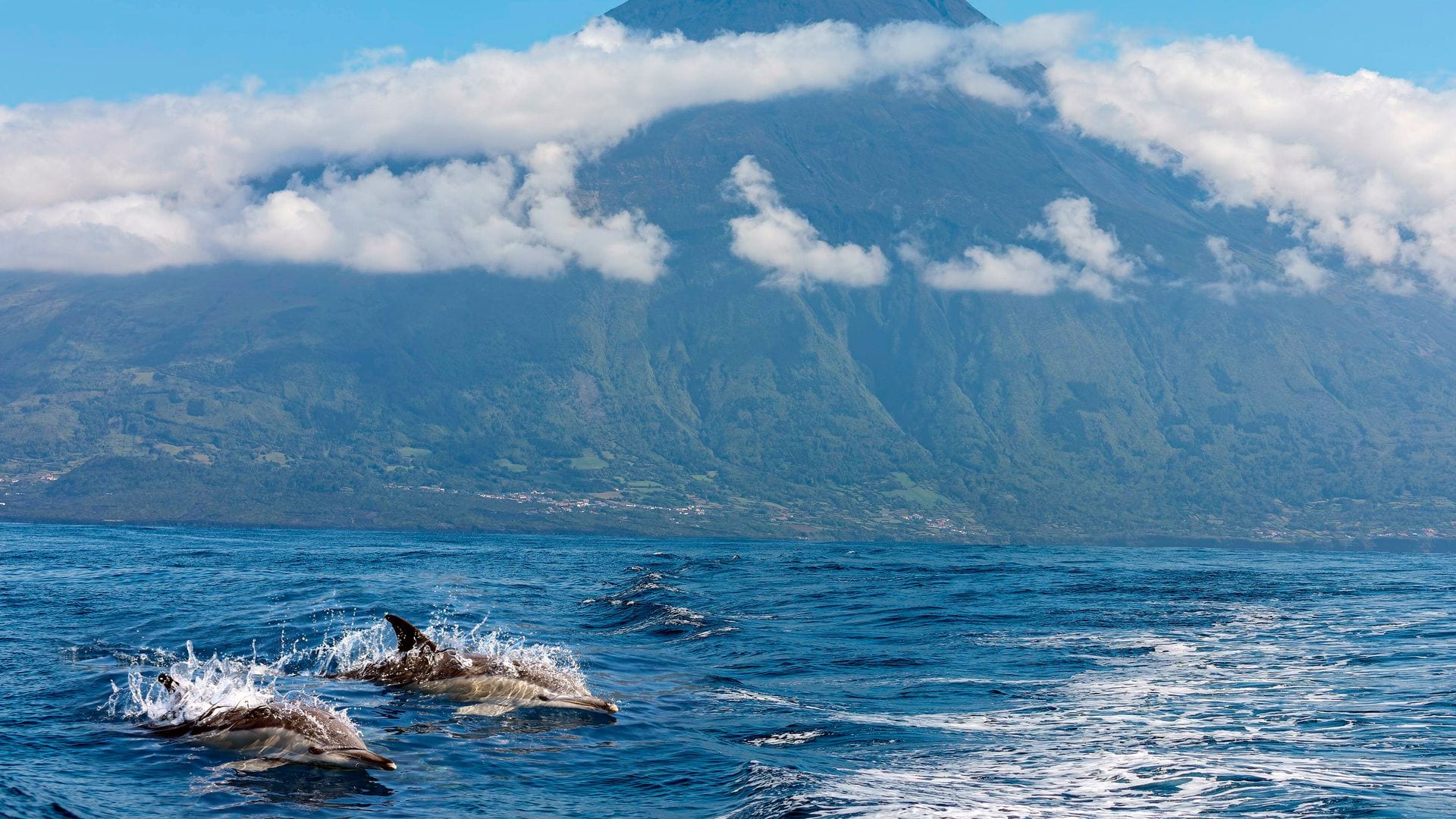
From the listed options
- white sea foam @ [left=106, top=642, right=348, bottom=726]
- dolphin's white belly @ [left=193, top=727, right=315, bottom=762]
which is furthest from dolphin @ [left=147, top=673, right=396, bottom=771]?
white sea foam @ [left=106, top=642, right=348, bottom=726]

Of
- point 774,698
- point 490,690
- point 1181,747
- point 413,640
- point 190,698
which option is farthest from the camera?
point 774,698

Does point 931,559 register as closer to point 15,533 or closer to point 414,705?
point 414,705

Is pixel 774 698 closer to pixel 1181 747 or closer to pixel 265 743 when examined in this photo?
pixel 1181 747

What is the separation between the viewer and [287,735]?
919 inches

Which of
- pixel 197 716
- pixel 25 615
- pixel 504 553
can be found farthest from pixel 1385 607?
pixel 504 553

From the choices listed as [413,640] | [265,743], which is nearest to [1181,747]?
[265,743]

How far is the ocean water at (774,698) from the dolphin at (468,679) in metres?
0.64

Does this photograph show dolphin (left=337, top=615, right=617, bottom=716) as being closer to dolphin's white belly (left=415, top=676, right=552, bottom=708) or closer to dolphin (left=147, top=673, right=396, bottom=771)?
dolphin's white belly (left=415, top=676, right=552, bottom=708)

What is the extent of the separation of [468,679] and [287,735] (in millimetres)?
7875

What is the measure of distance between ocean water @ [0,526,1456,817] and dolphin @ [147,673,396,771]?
0.44m


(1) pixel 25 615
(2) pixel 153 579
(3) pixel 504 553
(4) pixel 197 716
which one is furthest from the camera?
(3) pixel 504 553

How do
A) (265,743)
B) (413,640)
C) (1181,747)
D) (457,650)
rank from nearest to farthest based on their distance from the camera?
(265,743) < (1181,747) < (413,640) < (457,650)

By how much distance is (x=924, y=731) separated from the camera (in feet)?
95.1

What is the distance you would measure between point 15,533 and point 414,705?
130 m
